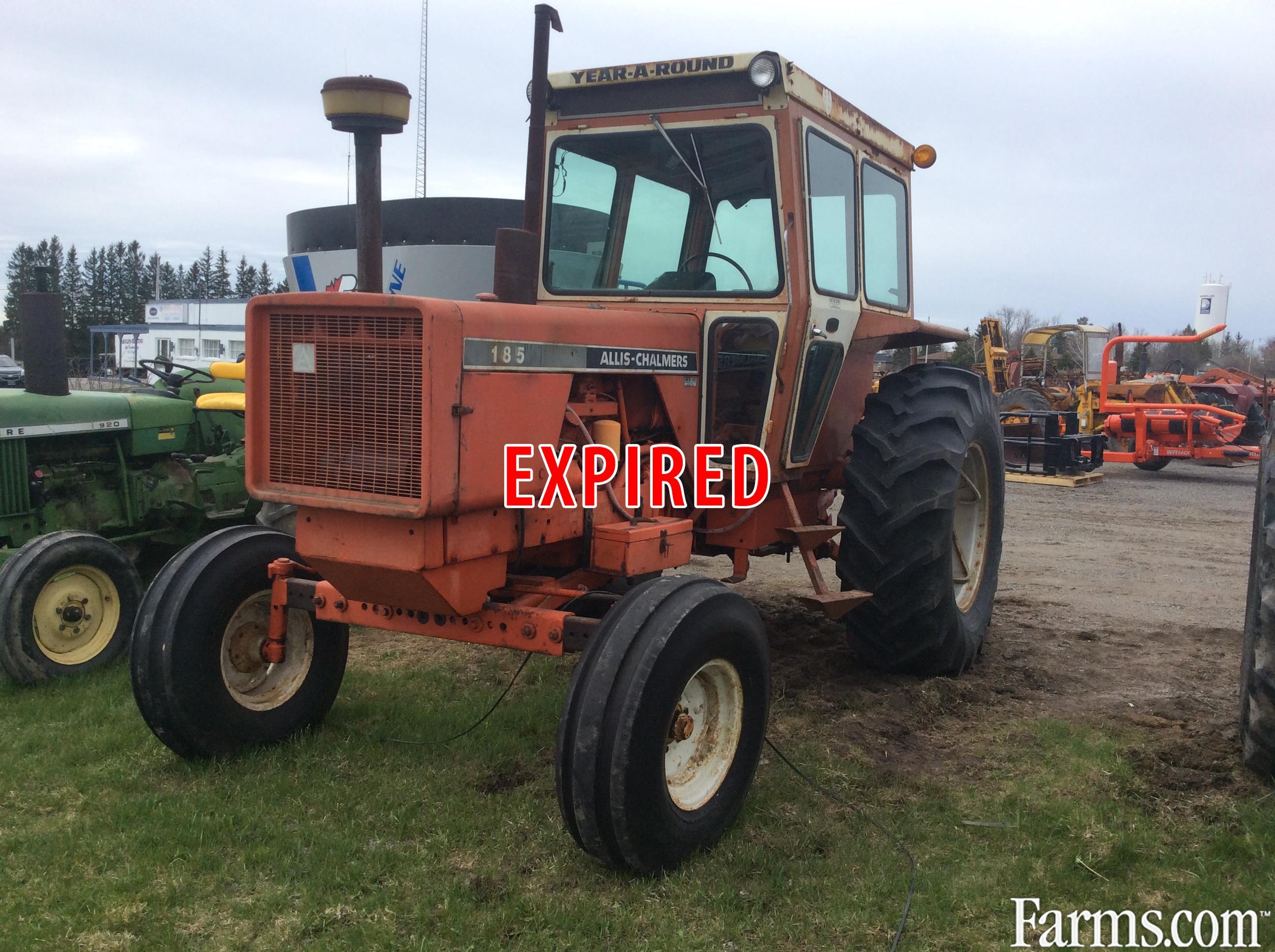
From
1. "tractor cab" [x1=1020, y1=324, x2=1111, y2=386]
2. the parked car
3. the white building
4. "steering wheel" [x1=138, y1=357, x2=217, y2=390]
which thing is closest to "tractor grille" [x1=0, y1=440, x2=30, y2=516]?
"steering wheel" [x1=138, y1=357, x2=217, y2=390]

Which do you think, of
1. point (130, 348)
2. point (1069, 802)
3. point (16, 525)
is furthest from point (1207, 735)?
point (130, 348)

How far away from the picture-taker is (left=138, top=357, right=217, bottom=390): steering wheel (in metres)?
7.55

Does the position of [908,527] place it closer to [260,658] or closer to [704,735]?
[704,735]

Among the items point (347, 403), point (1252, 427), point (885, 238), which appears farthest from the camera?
point (1252, 427)

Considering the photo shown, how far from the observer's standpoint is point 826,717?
14.8 feet

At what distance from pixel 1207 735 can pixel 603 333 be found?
2851 millimetres

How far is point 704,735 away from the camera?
136 inches

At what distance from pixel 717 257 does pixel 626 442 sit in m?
0.96

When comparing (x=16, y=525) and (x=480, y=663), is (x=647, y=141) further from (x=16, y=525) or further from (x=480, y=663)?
(x=16, y=525)

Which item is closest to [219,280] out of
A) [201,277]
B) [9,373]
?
[201,277]

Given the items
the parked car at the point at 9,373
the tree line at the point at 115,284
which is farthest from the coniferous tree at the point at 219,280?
the parked car at the point at 9,373

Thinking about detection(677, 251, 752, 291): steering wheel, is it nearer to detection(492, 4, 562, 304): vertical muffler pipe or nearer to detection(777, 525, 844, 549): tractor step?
detection(492, 4, 562, 304): vertical muffler pipe

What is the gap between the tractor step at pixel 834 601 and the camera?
4.29 metres

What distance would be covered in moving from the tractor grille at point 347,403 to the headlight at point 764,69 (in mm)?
1894
